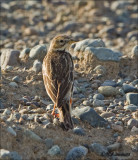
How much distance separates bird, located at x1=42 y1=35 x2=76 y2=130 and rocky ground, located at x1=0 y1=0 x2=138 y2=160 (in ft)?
0.73

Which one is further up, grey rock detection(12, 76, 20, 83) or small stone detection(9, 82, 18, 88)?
grey rock detection(12, 76, 20, 83)

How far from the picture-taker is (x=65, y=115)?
7480mm

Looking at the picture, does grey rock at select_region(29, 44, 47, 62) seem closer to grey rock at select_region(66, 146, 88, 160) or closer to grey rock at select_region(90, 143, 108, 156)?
grey rock at select_region(90, 143, 108, 156)

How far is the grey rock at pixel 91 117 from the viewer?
7.86 metres

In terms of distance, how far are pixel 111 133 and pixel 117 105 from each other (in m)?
1.34

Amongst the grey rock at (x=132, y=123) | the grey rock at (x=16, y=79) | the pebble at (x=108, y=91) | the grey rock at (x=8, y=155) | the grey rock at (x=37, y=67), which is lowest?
the grey rock at (x=8, y=155)

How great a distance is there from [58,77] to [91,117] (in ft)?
3.18

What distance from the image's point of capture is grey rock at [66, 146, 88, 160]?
6566 millimetres

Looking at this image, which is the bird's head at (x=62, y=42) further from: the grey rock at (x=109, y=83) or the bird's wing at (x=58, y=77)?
the grey rock at (x=109, y=83)

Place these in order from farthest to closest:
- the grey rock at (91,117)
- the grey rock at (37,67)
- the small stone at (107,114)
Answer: the grey rock at (37,67) → the small stone at (107,114) → the grey rock at (91,117)

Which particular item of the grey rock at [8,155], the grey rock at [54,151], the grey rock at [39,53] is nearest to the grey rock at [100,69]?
the grey rock at [39,53]

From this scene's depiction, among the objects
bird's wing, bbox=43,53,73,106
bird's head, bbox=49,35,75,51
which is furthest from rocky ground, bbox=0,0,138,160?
bird's head, bbox=49,35,75,51

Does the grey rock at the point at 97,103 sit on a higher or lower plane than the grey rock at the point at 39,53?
lower

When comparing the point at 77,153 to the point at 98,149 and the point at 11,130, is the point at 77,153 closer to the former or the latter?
the point at 98,149
